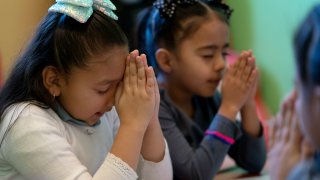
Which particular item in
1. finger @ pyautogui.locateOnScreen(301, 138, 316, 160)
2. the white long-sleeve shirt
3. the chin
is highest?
finger @ pyautogui.locateOnScreen(301, 138, 316, 160)

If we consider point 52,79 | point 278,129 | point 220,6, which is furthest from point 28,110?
point 220,6

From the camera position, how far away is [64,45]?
89cm

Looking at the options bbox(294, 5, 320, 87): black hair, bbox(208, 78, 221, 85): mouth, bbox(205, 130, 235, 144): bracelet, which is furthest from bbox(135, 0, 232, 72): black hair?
bbox(294, 5, 320, 87): black hair

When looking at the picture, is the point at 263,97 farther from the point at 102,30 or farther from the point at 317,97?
the point at 317,97

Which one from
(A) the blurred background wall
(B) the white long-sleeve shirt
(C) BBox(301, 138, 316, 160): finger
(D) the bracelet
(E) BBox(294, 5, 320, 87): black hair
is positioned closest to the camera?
(E) BBox(294, 5, 320, 87): black hair

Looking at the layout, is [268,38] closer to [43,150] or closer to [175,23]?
[175,23]

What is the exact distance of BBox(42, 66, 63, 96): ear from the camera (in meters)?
0.91

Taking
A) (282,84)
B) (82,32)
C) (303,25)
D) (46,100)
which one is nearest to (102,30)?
(82,32)

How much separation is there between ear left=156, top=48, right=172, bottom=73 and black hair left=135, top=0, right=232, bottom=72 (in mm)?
17

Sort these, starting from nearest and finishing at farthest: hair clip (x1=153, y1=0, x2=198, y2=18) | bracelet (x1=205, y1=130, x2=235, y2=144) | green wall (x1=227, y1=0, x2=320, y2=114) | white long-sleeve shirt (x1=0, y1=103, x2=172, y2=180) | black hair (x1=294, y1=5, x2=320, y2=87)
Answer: black hair (x1=294, y1=5, x2=320, y2=87) < white long-sleeve shirt (x1=0, y1=103, x2=172, y2=180) < bracelet (x1=205, y1=130, x2=235, y2=144) < hair clip (x1=153, y1=0, x2=198, y2=18) < green wall (x1=227, y1=0, x2=320, y2=114)

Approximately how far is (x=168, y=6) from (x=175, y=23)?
0.15ft

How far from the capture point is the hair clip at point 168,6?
128 cm

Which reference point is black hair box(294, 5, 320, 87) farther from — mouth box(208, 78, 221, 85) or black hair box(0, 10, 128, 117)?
mouth box(208, 78, 221, 85)

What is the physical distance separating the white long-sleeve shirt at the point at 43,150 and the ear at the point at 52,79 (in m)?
0.04
